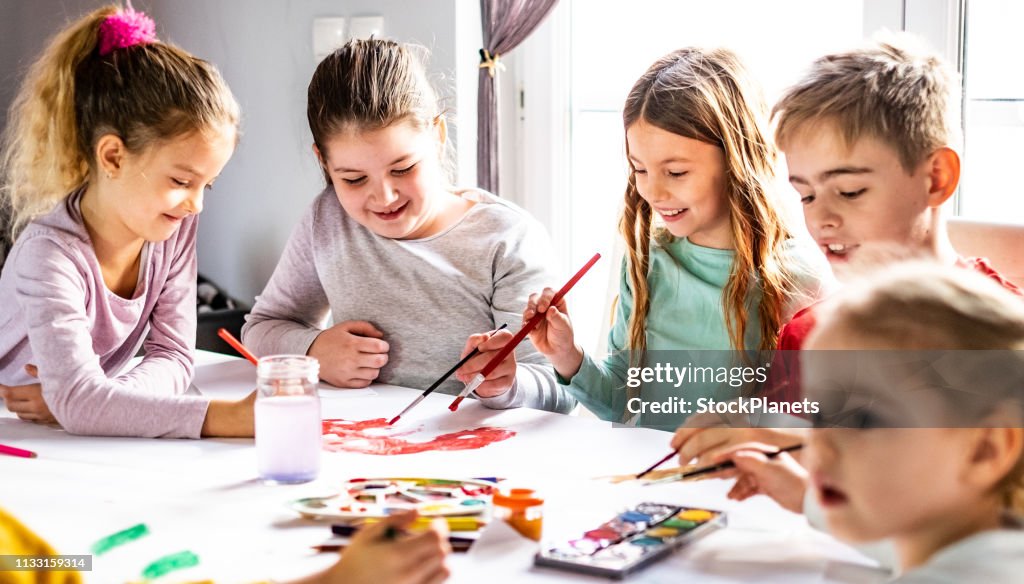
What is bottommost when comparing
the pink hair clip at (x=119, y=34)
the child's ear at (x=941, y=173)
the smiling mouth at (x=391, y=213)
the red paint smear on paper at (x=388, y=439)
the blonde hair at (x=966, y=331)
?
the red paint smear on paper at (x=388, y=439)

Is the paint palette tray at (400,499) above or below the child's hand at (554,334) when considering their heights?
below

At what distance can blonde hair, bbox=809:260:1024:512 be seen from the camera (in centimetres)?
74

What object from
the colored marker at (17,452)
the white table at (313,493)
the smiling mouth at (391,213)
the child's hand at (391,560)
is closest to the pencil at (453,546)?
the white table at (313,493)

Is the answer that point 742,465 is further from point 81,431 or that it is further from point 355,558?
point 81,431

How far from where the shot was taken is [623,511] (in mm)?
1010

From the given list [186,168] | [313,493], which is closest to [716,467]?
[313,493]

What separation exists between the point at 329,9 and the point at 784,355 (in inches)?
67.5

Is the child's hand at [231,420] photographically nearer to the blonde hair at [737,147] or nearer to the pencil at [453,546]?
the pencil at [453,546]

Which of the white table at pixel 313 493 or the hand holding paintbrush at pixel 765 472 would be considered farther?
the hand holding paintbrush at pixel 765 472

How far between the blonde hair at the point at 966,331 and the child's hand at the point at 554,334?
2.35 feet

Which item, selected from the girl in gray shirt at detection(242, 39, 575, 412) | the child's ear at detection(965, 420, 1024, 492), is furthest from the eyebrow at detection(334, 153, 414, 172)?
the child's ear at detection(965, 420, 1024, 492)

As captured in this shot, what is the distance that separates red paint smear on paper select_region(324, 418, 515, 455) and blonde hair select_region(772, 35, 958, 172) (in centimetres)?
52

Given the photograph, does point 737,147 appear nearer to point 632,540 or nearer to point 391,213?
point 391,213

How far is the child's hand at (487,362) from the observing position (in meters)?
1.45
